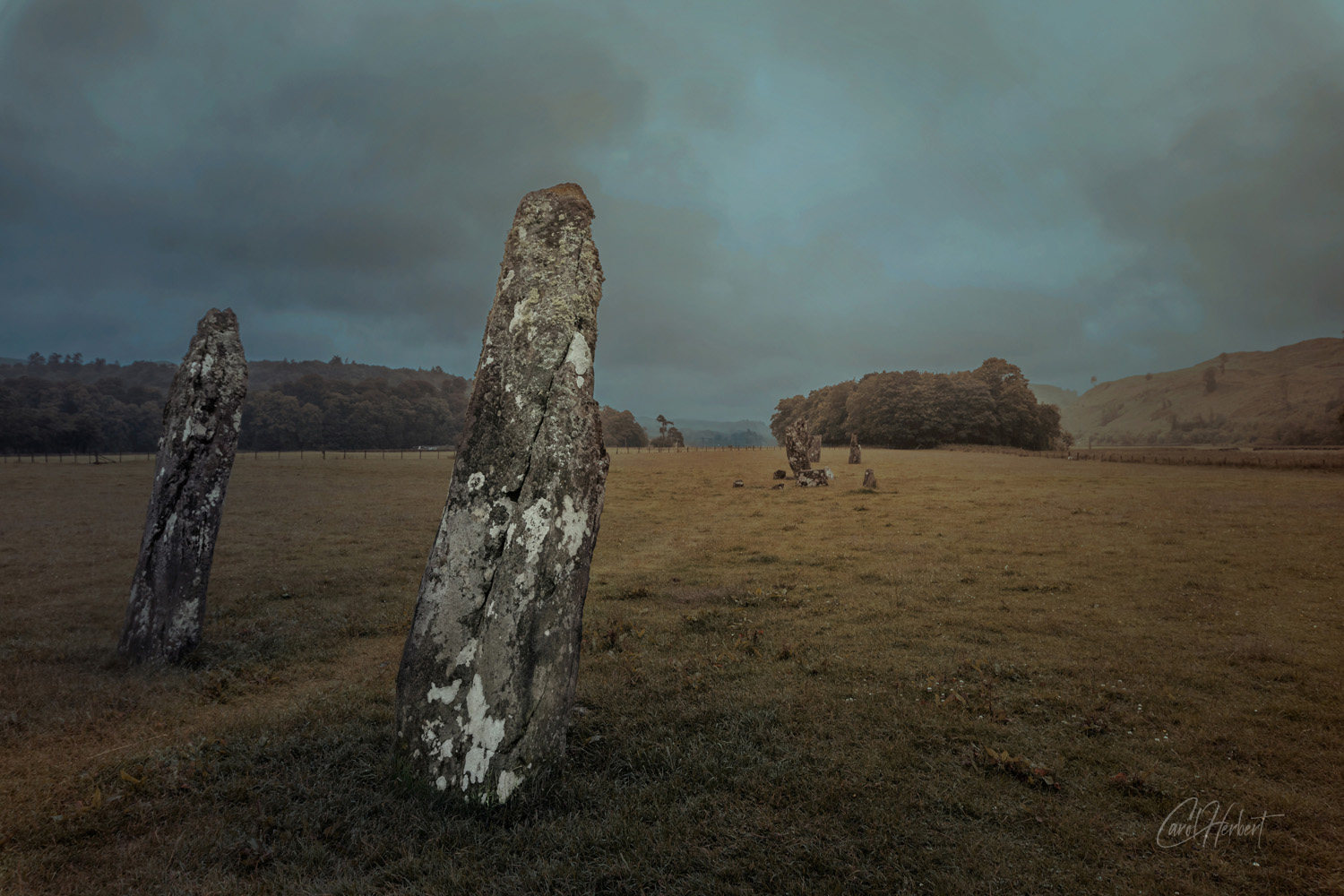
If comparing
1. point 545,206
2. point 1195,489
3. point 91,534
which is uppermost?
point 545,206

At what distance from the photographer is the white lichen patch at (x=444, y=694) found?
5.07m

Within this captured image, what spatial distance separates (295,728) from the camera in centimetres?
632

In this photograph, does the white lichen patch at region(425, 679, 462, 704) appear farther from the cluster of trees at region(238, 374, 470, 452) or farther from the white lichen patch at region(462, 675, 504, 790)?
the cluster of trees at region(238, 374, 470, 452)

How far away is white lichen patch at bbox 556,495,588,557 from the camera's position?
5.46 metres

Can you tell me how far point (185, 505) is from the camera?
8.98m

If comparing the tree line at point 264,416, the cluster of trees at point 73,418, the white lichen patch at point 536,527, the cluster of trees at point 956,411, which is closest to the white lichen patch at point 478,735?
the white lichen patch at point 536,527

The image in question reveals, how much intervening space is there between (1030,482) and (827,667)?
31.5m

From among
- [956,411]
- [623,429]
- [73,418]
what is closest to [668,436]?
[623,429]

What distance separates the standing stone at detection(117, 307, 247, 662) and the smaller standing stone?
27256mm

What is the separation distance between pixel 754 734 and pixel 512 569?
3234 mm

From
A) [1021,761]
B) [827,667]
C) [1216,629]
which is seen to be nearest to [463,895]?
[1021,761]

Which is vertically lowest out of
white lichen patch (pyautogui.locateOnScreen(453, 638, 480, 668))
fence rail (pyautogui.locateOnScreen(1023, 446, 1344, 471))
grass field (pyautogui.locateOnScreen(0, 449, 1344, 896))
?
grass field (pyautogui.locateOnScreen(0, 449, 1344, 896))

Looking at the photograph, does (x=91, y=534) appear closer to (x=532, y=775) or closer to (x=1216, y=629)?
(x=532, y=775)

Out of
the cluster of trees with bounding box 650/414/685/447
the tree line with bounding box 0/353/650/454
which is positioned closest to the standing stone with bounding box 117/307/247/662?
the tree line with bounding box 0/353/650/454
